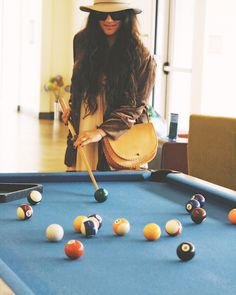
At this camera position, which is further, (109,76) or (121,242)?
(109,76)

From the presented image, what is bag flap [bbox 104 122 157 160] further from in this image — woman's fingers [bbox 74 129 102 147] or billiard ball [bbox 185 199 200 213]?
billiard ball [bbox 185 199 200 213]

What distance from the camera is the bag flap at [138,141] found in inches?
119

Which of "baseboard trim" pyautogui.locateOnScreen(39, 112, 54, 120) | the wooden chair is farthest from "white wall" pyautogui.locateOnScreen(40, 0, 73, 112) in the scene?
the wooden chair

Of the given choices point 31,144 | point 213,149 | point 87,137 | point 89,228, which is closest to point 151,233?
point 89,228

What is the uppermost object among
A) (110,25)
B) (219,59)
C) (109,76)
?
(110,25)

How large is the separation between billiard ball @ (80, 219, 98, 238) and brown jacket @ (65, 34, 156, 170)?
124cm

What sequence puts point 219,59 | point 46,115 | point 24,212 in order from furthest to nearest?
1. point 46,115
2. point 219,59
3. point 24,212

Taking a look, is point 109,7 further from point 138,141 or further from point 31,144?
point 31,144

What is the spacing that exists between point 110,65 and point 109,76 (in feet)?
0.21

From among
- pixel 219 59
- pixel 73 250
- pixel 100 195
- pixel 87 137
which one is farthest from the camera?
pixel 219 59

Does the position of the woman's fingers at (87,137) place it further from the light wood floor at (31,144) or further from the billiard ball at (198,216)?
the light wood floor at (31,144)

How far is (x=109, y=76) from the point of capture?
2963 mm

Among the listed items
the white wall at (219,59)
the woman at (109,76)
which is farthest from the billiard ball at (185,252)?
the white wall at (219,59)

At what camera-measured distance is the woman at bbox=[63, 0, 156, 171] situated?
292 cm
